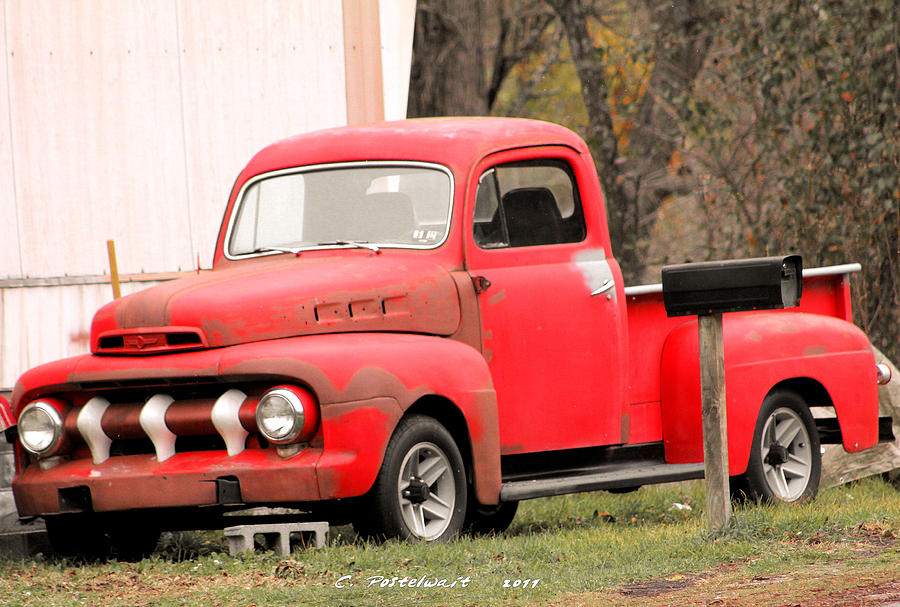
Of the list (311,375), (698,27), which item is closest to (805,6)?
(698,27)

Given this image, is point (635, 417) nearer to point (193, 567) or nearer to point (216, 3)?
point (193, 567)

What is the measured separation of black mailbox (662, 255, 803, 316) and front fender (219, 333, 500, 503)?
3.76 ft

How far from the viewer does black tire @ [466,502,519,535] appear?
8.44 m

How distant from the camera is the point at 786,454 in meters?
8.91

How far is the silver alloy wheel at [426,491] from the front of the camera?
7.02 m

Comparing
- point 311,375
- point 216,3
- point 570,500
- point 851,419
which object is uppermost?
point 216,3

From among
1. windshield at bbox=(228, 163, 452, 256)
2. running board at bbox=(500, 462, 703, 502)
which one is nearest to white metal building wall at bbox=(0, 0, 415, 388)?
windshield at bbox=(228, 163, 452, 256)

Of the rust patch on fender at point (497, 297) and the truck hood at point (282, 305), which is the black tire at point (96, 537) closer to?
the truck hood at point (282, 305)

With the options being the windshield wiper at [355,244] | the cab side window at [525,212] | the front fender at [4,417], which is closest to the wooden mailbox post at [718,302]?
the cab side window at [525,212]

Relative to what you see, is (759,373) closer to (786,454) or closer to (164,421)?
(786,454)

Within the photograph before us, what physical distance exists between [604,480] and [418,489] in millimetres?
1334

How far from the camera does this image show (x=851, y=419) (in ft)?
29.9

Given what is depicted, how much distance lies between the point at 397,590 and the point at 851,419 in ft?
13.7

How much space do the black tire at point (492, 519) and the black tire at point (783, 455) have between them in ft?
4.46
